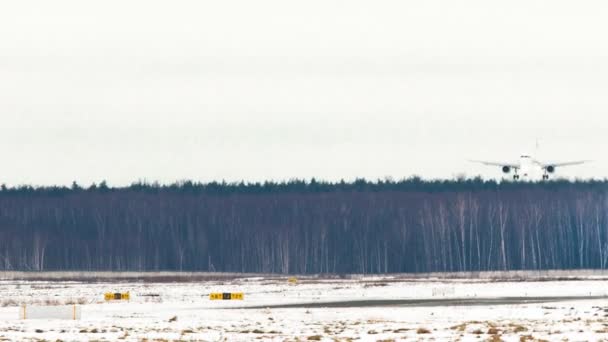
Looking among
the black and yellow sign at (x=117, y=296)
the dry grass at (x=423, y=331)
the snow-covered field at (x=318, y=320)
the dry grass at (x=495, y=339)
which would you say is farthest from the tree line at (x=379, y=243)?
the dry grass at (x=495, y=339)

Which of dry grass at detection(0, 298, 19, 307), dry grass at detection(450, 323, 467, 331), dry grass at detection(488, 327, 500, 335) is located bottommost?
dry grass at detection(488, 327, 500, 335)

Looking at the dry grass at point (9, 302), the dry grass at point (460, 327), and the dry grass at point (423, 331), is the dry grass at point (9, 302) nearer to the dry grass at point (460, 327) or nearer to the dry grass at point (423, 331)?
the dry grass at point (460, 327)

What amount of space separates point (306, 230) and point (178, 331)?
139379 mm

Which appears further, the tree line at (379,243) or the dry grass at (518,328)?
the tree line at (379,243)

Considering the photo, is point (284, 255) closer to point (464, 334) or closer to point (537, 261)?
point (537, 261)

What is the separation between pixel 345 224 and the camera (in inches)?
7618

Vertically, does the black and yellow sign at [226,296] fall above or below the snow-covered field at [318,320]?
above

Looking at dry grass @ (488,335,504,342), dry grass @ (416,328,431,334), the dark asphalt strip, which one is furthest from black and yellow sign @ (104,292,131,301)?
dry grass @ (488,335,504,342)

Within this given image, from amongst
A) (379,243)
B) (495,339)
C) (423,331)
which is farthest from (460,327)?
(379,243)

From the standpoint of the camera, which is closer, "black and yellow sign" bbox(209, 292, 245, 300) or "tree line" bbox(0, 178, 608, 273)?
"black and yellow sign" bbox(209, 292, 245, 300)

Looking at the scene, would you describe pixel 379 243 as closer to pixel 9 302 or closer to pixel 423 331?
pixel 9 302

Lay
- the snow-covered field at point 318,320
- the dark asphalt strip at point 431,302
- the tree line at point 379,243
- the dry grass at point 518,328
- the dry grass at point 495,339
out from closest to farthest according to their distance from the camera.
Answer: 1. the dry grass at point 495,339
2. the snow-covered field at point 318,320
3. the dry grass at point 518,328
4. the dark asphalt strip at point 431,302
5. the tree line at point 379,243

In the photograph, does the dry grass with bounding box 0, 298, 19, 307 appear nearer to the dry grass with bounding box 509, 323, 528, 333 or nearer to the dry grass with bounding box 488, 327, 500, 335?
A: the dry grass with bounding box 509, 323, 528, 333

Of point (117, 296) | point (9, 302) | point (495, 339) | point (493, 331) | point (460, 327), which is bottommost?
point (495, 339)
